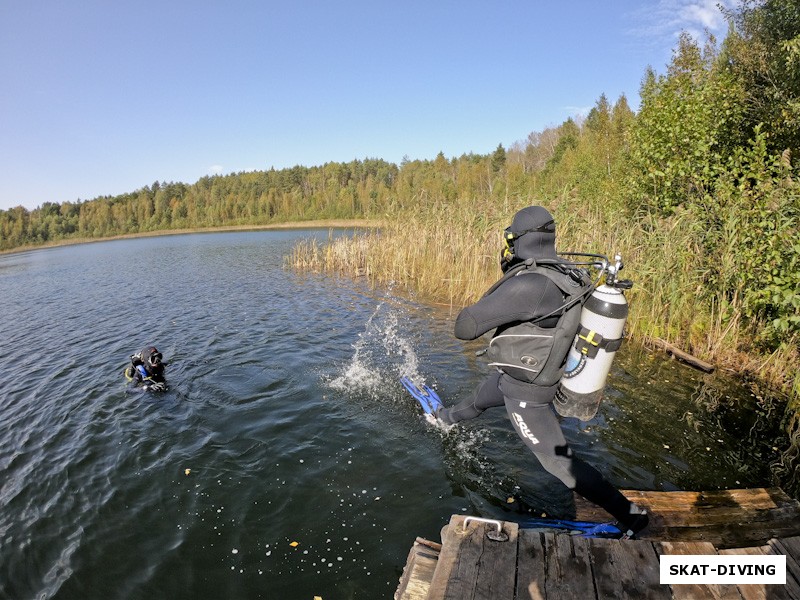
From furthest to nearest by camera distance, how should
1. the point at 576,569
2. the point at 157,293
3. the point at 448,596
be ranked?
the point at 157,293
the point at 576,569
the point at 448,596

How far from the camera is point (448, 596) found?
2.55m

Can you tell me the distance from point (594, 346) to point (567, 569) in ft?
5.52

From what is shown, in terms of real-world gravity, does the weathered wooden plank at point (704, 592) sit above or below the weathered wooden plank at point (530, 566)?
below

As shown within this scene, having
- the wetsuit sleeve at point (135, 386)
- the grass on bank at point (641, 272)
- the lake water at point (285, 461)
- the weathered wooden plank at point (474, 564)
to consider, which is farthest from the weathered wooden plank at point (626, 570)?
the wetsuit sleeve at point (135, 386)

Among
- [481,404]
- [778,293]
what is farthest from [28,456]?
[778,293]

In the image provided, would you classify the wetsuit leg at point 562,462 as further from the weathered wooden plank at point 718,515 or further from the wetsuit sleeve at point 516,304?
the wetsuit sleeve at point 516,304

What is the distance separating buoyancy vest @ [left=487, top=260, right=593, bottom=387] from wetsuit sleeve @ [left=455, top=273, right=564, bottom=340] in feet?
0.18

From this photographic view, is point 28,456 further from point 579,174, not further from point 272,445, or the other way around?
point 579,174

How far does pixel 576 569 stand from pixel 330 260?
1962 cm

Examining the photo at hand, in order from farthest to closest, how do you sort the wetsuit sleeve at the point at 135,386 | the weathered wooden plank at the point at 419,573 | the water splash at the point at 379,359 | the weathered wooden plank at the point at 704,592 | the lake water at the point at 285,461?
1. the water splash at the point at 379,359
2. the wetsuit sleeve at the point at 135,386
3. the lake water at the point at 285,461
4. the weathered wooden plank at the point at 419,573
5. the weathered wooden plank at the point at 704,592

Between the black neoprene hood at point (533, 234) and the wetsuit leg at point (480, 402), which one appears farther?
the wetsuit leg at point (480, 402)

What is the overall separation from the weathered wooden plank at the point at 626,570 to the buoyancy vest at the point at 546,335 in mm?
1320

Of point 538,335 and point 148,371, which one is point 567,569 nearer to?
point 538,335

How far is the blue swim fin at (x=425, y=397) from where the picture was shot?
20.1 feet
